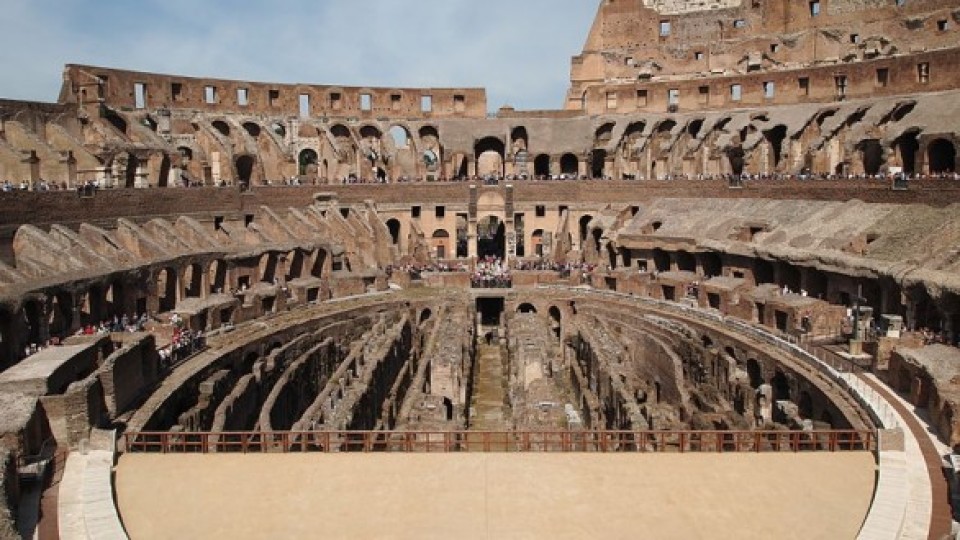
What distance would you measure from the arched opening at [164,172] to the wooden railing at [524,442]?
22.9m

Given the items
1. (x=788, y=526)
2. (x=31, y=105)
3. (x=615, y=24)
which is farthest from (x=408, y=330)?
(x=615, y=24)

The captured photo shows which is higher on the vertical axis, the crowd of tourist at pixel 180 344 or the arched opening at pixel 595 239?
the arched opening at pixel 595 239

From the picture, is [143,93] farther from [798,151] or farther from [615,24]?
[798,151]

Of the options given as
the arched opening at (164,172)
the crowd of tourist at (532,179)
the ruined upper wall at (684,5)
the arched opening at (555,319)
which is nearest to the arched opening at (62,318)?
the crowd of tourist at (532,179)

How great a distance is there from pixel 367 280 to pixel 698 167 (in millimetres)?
20529

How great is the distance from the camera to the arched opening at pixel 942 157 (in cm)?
3550

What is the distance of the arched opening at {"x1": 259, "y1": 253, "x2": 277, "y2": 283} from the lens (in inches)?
1407

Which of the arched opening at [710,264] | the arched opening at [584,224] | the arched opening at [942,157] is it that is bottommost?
the arched opening at [710,264]

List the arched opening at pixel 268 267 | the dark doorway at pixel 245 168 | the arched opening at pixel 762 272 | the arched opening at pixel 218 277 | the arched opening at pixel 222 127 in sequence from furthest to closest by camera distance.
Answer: the arched opening at pixel 222 127, the dark doorway at pixel 245 168, the arched opening at pixel 268 267, the arched opening at pixel 218 277, the arched opening at pixel 762 272

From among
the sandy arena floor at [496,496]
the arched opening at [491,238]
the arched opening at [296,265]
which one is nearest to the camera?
the sandy arena floor at [496,496]

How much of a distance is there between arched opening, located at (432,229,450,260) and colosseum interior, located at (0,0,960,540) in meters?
0.31

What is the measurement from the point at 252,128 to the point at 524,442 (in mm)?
38595

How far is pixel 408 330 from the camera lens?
3350cm

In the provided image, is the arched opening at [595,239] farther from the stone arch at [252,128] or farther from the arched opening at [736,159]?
the stone arch at [252,128]
